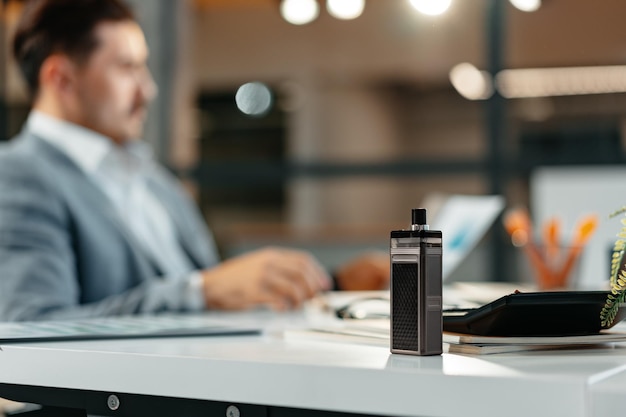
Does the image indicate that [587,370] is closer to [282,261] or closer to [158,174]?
[282,261]

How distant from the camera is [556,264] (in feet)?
6.04

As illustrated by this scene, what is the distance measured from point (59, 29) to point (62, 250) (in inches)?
20.6

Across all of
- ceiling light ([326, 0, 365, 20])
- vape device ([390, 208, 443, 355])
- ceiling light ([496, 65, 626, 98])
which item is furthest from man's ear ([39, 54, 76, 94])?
ceiling light ([496, 65, 626, 98])

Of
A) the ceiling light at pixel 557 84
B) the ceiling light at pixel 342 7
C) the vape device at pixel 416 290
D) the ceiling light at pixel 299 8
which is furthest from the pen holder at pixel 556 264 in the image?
the ceiling light at pixel 557 84

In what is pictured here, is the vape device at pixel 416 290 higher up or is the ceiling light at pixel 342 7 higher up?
the ceiling light at pixel 342 7

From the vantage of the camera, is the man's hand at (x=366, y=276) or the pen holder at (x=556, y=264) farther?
the man's hand at (x=366, y=276)

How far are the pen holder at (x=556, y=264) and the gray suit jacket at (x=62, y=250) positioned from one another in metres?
0.68

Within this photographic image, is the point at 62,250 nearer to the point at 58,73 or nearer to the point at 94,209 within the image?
the point at 94,209

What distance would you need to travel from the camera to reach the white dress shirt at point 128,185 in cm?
192

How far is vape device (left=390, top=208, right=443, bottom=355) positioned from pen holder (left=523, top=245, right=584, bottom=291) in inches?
40.7

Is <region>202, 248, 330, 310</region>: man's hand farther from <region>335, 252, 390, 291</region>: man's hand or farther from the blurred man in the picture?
<region>335, 252, 390, 291</region>: man's hand

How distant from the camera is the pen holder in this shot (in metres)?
1.83

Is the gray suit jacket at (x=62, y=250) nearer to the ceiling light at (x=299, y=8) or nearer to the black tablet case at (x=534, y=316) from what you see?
the black tablet case at (x=534, y=316)

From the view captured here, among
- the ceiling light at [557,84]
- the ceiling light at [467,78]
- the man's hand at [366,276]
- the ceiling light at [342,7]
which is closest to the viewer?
the man's hand at [366,276]
